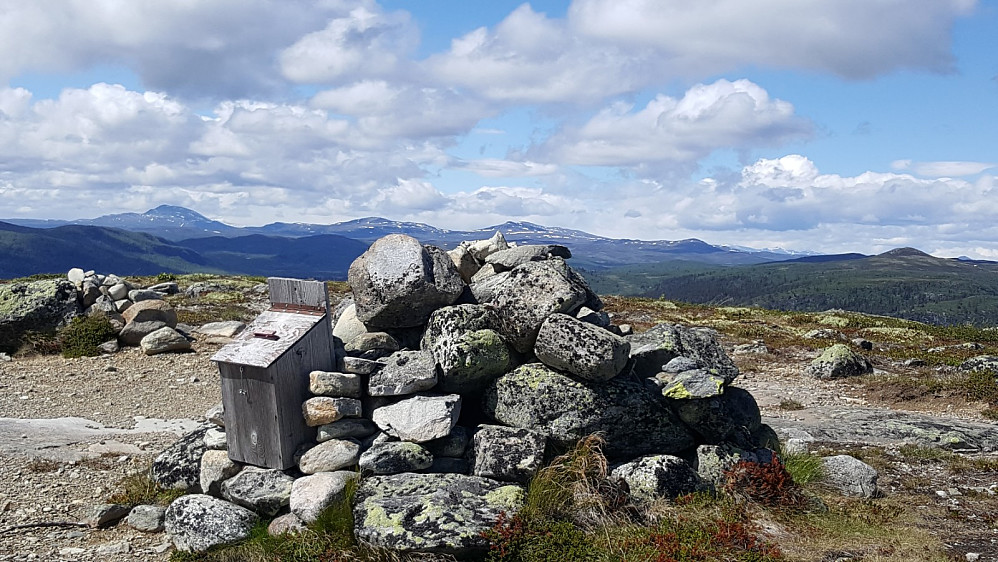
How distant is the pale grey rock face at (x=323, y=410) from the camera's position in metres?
9.39

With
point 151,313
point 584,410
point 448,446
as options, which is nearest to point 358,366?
point 448,446

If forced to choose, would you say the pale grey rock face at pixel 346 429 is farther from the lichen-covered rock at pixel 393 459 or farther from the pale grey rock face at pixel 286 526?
the pale grey rock face at pixel 286 526

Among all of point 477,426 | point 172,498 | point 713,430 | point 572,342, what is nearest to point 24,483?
point 172,498

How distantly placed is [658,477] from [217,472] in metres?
6.43

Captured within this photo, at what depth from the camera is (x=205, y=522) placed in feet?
28.6

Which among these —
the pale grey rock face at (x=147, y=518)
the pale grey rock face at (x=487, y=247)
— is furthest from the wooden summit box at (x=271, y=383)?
the pale grey rock face at (x=487, y=247)

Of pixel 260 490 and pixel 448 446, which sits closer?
pixel 260 490

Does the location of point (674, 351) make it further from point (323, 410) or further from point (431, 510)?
point (323, 410)

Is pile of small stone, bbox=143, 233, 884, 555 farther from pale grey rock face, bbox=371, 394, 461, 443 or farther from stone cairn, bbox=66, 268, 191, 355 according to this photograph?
stone cairn, bbox=66, 268, 191, 355

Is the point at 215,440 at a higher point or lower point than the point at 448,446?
higher

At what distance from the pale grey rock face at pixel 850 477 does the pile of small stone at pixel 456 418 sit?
1181 mm

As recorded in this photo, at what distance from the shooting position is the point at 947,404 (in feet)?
60.3

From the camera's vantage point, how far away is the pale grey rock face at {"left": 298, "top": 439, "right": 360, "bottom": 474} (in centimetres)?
918

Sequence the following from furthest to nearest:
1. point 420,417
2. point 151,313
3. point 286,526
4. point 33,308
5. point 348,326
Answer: point 151,313 < point 33,308 < point 348,326 < point 420,417 < point 286,526
